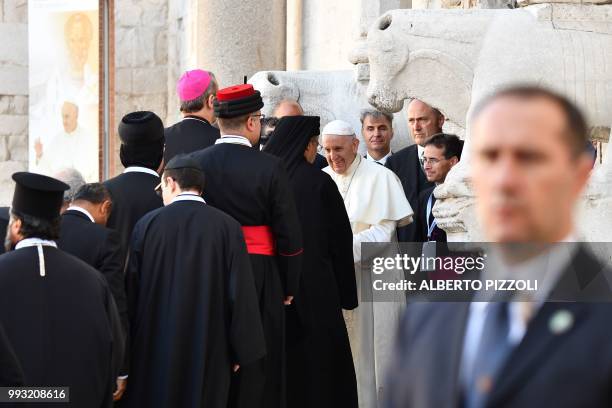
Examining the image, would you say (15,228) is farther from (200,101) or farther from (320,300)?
(200,101)

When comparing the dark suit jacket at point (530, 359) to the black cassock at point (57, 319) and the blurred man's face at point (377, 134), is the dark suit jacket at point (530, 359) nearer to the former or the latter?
the black cassock at point (57, 319)

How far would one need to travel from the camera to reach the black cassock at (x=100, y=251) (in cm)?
504

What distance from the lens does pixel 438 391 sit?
72.2 inches

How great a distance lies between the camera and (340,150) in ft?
21.9

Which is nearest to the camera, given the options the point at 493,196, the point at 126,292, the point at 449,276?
the point at 493,196

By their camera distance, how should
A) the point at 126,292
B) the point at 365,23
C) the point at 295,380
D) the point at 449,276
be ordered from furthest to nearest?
the point at 365,23 < the point at 295,380 < the point at 126,292 < the point at 449,276

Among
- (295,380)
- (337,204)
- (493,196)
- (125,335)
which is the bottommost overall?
(295,380)

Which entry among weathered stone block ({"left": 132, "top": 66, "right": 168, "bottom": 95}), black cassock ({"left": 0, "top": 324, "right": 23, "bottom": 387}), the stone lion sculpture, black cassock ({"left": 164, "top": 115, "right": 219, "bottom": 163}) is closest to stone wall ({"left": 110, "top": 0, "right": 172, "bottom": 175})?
weathered stone block ({"left": 132, "top": 66, "right": 168, "bottom": 95})

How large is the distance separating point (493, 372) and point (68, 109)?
12.7 metres

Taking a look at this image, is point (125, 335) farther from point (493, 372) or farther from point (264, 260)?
point (493, 372)

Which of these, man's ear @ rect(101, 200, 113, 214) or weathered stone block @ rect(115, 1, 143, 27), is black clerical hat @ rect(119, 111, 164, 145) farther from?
weathered stone block @ rect(115, 1, 143, 27)

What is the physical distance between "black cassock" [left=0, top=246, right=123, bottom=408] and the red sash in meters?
1.09

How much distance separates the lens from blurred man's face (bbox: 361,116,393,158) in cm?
713

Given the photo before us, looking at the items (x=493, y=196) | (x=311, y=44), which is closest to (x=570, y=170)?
(x=493, y=196)
